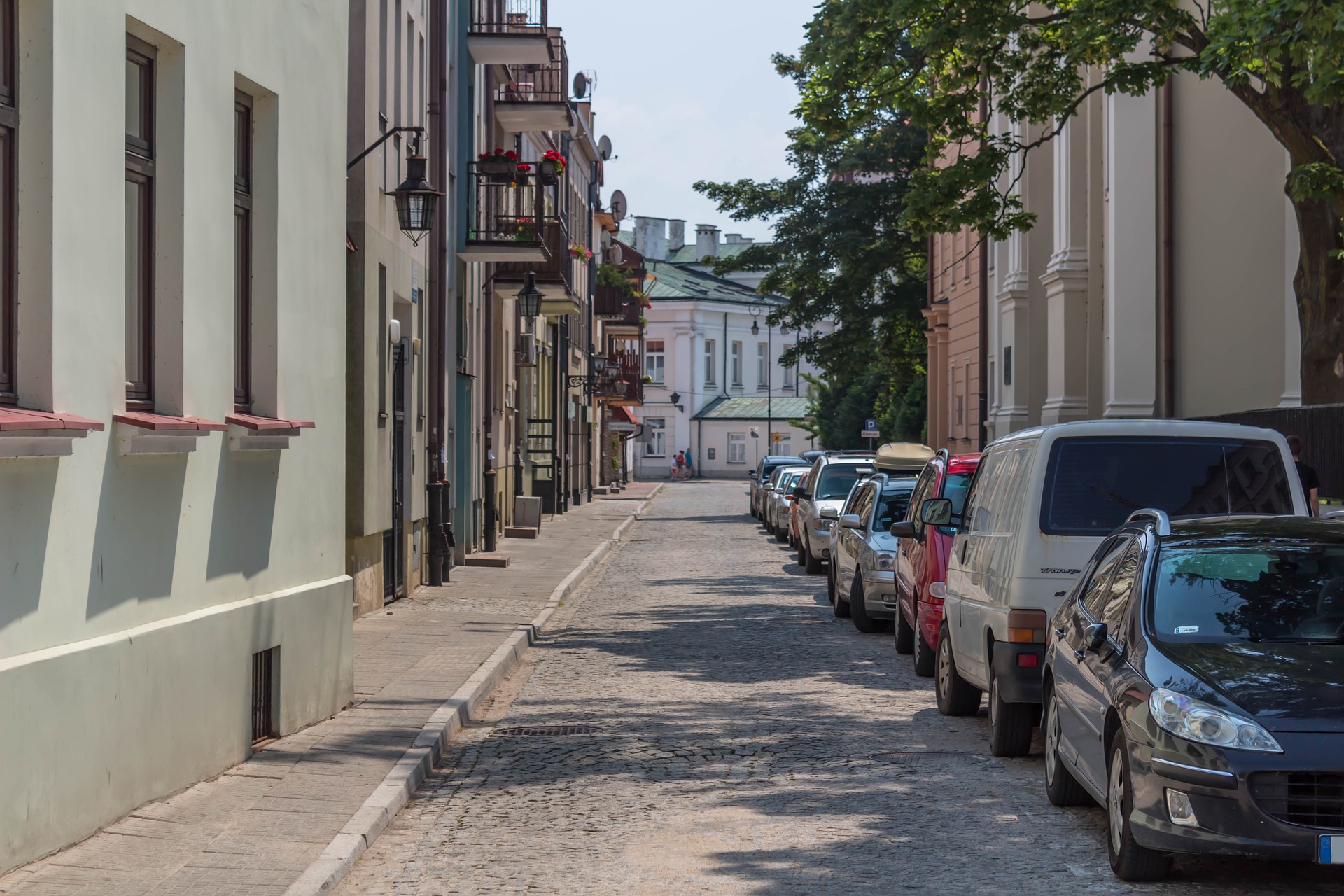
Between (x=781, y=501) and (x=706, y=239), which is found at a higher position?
(x=706, y=239)

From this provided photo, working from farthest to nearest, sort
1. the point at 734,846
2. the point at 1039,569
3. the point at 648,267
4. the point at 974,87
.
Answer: the point at 648,267 → the point at 974,87 → the point at 1039,569 → the point at 734,846

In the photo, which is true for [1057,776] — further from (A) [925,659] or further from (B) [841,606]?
(B) [841,606]

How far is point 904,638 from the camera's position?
47.2ft

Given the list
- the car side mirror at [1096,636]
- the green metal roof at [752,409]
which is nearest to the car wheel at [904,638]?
the car side mirror at [1096,636]

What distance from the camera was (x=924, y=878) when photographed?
20.8 feet

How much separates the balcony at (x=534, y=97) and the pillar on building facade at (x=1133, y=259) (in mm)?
10170

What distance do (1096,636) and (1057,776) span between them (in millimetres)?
1097

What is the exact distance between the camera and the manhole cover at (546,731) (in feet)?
33.3

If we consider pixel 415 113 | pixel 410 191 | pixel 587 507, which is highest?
pixel 415 113

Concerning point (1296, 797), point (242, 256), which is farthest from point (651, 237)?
point (1296, 797)

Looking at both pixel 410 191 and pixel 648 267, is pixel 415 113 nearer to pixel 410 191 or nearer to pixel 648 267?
pixel 410 191

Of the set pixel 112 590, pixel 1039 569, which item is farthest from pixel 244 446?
pixel 1039 569

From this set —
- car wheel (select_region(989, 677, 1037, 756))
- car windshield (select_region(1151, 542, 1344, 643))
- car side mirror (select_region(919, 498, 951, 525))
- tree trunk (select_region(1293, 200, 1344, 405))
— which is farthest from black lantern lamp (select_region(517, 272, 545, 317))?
car windshield (select_region(1151, 542, 1344, 643))

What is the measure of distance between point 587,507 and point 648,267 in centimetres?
5841
